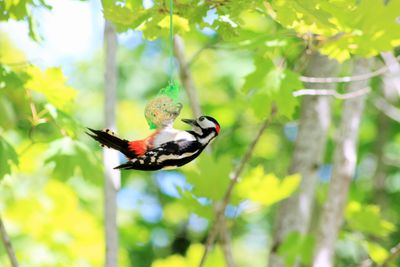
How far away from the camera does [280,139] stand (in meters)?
6.88

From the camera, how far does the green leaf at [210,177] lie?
7.81ft

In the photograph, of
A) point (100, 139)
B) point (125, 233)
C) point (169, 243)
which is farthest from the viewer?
point (169, 243)

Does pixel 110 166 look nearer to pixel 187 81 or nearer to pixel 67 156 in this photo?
pixel 67 156

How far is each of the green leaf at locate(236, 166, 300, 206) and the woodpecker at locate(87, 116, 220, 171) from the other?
3.15 ft

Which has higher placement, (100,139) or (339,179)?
(100,139)

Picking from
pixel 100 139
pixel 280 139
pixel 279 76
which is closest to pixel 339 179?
pixel 279 76

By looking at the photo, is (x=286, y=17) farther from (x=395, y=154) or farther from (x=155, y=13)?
(x=395, y=154)

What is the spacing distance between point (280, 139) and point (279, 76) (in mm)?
4737

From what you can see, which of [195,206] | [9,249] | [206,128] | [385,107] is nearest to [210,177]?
[195,206]

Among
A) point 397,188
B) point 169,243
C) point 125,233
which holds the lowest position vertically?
point 169,243

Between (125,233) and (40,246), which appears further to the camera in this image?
(125,233)

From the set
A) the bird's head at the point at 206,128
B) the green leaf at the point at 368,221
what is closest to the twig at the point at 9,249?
the bird's head at the point at 206,128

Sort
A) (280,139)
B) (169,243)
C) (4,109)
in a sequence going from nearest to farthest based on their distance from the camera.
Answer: (4,109), (280,139), (169,243)

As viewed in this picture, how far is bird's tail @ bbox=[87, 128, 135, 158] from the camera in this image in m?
1.43
